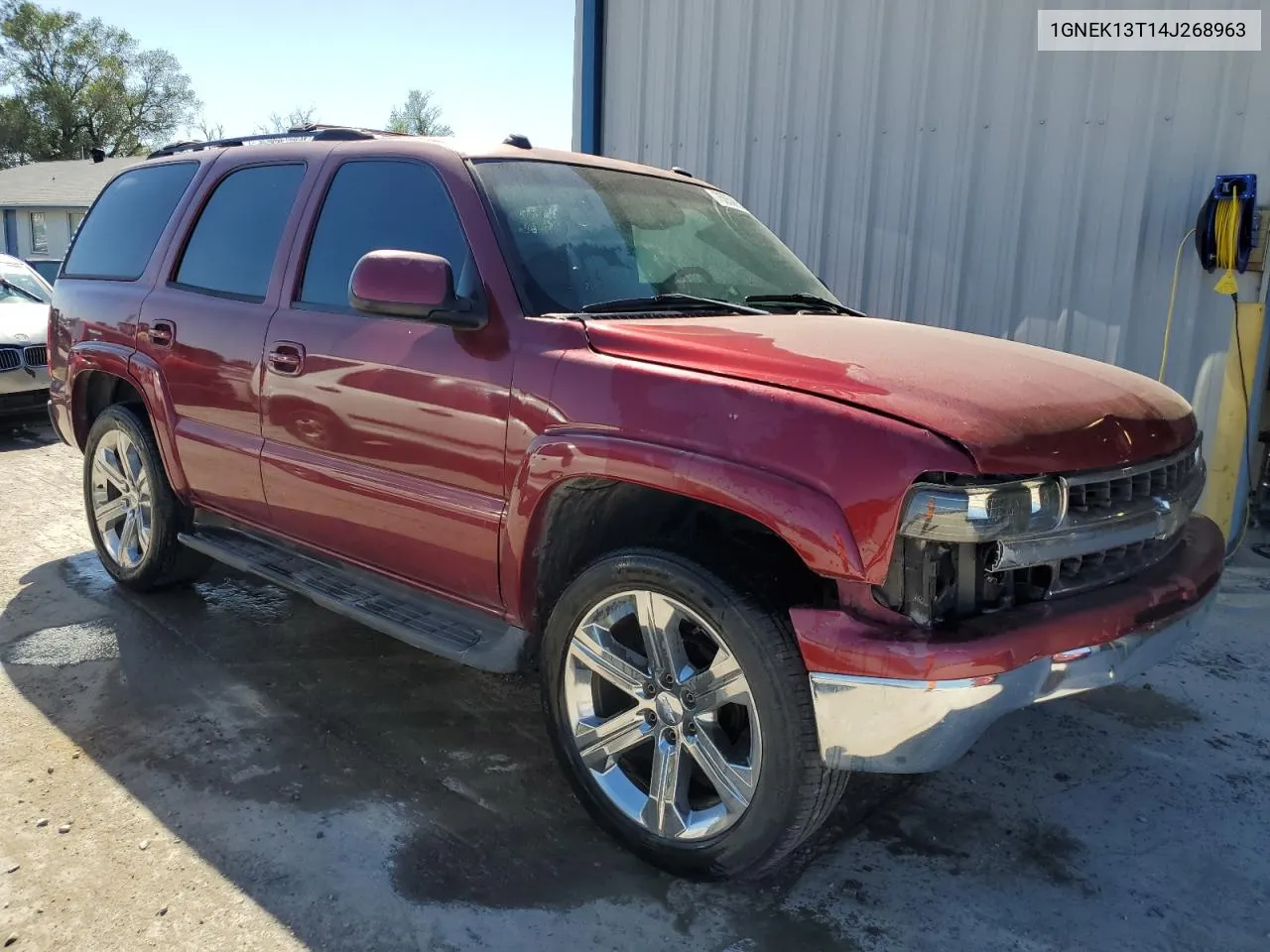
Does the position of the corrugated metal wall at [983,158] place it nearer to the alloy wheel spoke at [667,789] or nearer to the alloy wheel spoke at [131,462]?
the alloy wheel spoke at [667,789]

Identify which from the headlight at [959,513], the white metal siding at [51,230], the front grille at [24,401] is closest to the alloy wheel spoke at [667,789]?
the headlight at [959,513]

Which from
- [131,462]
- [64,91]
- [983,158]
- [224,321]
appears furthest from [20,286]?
[64,91]

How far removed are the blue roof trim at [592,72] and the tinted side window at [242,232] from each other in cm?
433

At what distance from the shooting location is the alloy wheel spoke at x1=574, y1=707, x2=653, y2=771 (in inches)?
104

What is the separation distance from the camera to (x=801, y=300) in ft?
11.8

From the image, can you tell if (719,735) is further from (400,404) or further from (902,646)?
(400,404)

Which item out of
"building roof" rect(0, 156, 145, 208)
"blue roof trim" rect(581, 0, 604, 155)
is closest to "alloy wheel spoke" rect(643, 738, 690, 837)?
"blue roof trim" rect(581, 0, 604, 155)

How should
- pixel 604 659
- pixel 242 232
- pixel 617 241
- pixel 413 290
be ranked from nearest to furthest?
1. pixel 604 659
2. pixel 413 290
3. pixel 617 241
4. pixel 242 232

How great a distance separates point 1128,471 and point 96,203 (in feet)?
15.8

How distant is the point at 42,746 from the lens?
3.22 meters

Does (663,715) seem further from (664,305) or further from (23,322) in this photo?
(23,322)

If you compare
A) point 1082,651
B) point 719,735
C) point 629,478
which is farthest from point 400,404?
point 1082,651

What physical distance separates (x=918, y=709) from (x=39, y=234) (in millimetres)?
38204

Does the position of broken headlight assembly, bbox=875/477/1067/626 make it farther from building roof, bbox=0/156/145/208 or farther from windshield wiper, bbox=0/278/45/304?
building roof, bbox=0/156/145/208
